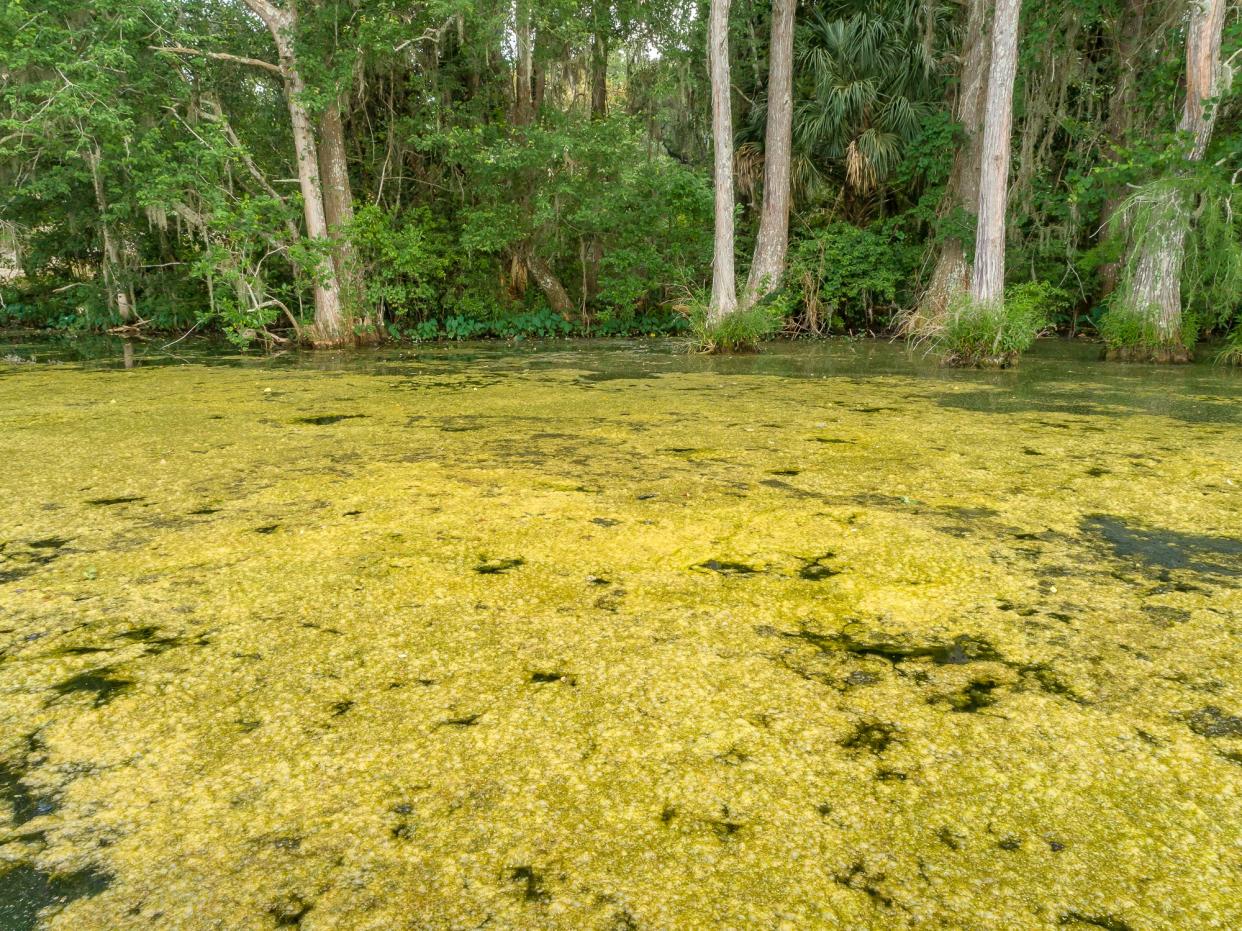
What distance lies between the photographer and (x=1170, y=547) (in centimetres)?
198

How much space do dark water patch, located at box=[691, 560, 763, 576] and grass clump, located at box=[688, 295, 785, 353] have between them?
20.0ft

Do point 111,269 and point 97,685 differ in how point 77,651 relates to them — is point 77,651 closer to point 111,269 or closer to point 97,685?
point 97,685

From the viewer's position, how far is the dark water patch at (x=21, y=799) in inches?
39.9

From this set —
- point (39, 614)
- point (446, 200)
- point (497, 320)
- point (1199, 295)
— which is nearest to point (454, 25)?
point (446, 200)

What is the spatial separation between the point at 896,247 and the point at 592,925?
34.0 ft

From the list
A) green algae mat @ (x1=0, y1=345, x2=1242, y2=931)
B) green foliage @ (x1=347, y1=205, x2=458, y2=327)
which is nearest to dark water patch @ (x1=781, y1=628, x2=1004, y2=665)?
green algae mat @ (x1=0, y1=345, x2=1242, y2=931)

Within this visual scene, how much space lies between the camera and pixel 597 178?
10.1 m

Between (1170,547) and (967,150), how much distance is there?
8.31 meters

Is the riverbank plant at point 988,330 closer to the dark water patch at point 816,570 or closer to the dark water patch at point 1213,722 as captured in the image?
the dark water patch at point 816,570

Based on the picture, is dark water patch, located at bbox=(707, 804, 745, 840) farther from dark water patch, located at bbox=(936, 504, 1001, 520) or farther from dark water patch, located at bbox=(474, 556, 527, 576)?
dark water patch, located at bbox=(936, 504, 1001, 520)

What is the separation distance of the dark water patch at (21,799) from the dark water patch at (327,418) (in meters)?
2.76

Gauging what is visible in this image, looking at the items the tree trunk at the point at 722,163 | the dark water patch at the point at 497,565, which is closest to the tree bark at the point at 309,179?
the tree trunk at the point at 722,163

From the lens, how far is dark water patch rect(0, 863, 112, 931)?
0.85m

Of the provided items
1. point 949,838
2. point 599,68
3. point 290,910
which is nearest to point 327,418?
point 290,910
